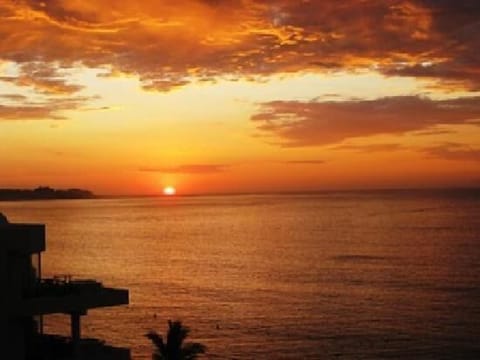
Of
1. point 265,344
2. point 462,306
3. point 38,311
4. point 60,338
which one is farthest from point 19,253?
point 462,306

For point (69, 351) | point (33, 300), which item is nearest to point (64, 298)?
point (33, 300)

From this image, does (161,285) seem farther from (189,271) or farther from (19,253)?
(19,253)

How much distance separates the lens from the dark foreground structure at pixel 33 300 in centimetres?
2444

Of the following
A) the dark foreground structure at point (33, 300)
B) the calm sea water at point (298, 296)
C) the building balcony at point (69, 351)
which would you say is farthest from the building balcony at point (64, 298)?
the calm sea water at point (298, 296)

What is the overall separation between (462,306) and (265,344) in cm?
2769

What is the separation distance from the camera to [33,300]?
24.3 meters

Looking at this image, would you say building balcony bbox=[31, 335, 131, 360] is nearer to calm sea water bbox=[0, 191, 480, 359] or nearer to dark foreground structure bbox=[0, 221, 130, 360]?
dark foreground structure bbox=[0, 221, 130, 360]

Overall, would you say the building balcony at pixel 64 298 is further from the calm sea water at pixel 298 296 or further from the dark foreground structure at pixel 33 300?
the calm sea water at pixel 298 296

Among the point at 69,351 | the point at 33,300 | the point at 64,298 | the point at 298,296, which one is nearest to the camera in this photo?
the point at 33,300

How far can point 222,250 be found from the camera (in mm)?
166250

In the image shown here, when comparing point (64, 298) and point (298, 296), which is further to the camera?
point (298, 296)

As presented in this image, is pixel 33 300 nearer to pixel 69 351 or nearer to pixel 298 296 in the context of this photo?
pixel 69 351

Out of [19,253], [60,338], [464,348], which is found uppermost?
[19,253]

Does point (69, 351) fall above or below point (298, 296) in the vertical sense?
above
